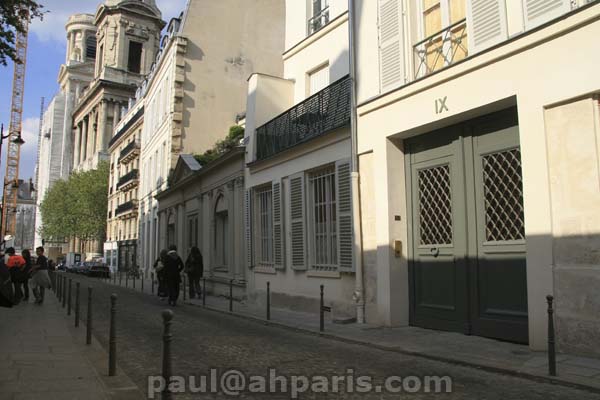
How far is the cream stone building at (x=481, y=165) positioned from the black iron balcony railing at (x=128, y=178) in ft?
110

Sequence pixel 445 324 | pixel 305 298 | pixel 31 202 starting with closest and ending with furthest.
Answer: pixel 445 324 → pixel 305 298 → pixel 31 202

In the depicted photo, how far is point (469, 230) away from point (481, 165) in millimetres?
1121

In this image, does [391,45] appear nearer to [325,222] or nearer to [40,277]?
[325,222]

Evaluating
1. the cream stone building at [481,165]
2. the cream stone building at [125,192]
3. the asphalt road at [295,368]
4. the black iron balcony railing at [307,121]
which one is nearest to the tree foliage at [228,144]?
the black iron balcony railing at [307,121]

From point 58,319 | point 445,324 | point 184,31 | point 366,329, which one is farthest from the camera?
point 184,31

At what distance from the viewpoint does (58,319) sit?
1202 centimetres

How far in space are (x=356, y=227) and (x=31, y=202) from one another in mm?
114624

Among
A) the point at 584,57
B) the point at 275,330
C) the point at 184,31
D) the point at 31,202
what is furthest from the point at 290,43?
the point at 31,202

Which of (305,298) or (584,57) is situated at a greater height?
(584,57)

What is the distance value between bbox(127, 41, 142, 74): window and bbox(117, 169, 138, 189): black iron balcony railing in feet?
86.8

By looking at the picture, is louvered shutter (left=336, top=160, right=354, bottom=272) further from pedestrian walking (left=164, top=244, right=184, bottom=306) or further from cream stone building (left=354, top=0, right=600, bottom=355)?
pedestrian walking (left=164, top=244, right=184, bottom=306)

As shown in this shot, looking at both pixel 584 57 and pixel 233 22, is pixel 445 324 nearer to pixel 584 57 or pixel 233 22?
pixel 584 57

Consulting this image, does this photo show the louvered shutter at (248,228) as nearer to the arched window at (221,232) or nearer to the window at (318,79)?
the arched window at (221,232)

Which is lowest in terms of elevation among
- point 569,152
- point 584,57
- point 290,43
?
point 569,152
